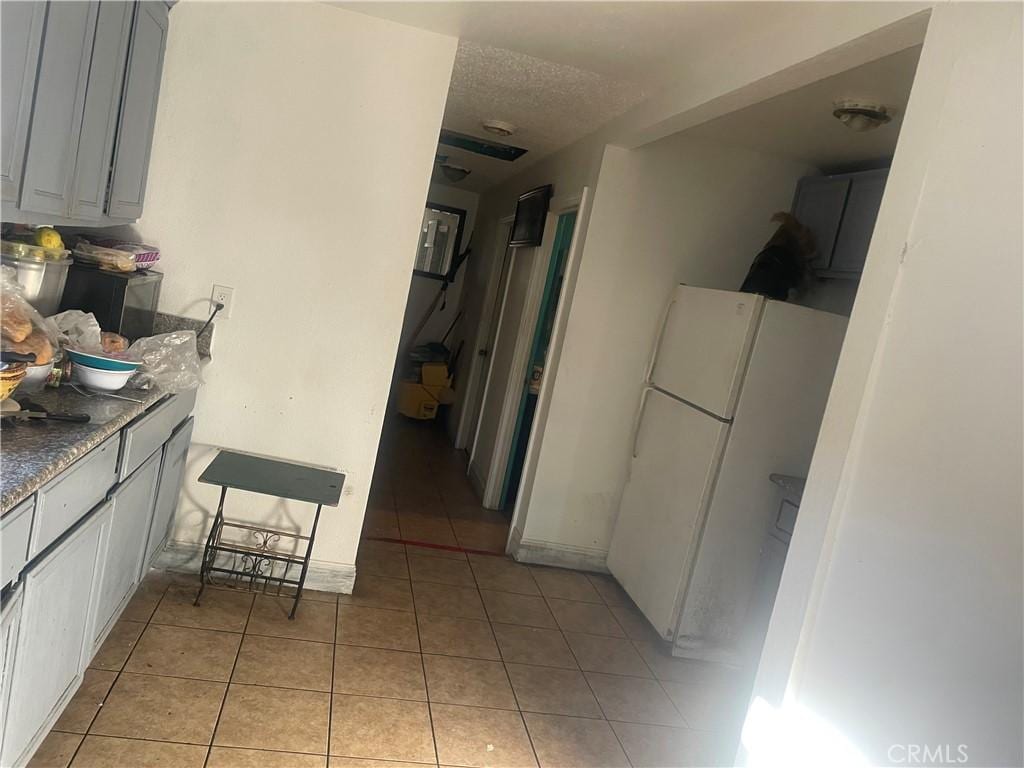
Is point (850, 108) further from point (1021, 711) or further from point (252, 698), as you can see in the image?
point (252, 698)

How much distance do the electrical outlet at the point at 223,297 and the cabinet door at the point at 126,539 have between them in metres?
0.69

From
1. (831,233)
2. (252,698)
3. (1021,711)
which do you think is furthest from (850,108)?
(252,698)

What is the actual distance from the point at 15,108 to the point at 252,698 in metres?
1.81

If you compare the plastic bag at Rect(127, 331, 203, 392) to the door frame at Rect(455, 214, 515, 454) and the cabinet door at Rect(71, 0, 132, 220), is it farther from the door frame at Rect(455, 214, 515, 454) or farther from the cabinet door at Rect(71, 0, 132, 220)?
the door frame at Rect(455, 214, 515, 454)

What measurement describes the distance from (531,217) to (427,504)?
2.00 metres

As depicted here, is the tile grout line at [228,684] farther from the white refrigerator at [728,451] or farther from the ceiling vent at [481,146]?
the ceiling vent at [481,146]

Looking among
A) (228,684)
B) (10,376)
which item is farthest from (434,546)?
(10,376)

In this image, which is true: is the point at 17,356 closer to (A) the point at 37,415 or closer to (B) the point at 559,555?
(A) the point at 37,415

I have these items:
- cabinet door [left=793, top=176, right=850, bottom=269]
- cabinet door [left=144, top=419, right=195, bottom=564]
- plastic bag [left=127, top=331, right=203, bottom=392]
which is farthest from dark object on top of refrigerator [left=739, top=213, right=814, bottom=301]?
cabinet door [left=144, top=419, right=195, bottom=564]

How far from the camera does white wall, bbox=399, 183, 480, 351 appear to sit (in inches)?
298

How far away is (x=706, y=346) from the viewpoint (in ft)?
11.3

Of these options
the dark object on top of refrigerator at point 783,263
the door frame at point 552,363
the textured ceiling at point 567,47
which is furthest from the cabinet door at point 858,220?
the door frame at point 552,363

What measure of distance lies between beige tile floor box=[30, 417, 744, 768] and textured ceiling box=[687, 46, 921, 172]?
2.18m

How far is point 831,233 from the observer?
3635 millimetres
